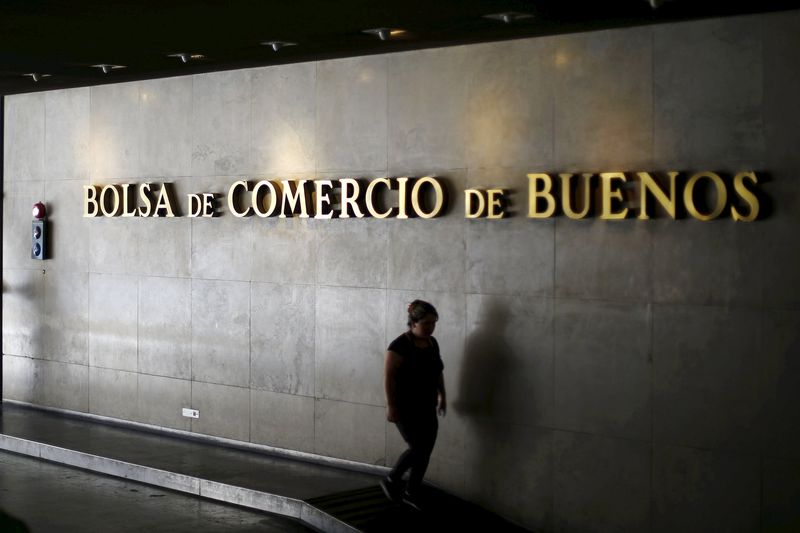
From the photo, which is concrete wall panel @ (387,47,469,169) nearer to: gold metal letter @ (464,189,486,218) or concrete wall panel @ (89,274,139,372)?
gold metal letter @ (464,189,486,218)

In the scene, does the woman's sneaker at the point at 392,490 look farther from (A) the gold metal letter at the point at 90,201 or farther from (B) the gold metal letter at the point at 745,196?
(A) the gold metal letter at the point at 90,201

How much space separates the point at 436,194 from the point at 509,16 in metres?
2.09

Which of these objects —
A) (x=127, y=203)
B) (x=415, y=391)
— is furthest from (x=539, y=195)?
(x=127, y=203)

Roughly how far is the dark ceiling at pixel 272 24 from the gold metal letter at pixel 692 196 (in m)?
1.20

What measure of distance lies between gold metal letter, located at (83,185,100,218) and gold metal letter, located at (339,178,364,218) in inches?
154

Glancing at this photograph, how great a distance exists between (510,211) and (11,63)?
5.21 metres

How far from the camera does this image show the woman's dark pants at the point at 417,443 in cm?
842

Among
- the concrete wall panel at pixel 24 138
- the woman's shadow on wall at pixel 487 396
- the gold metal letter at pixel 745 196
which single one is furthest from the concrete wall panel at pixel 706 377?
the concrete wall panel at pixel 24 138

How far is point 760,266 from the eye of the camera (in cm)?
721

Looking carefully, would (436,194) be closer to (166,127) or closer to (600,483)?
(600,483)

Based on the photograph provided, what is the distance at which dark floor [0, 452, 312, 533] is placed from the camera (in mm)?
8586

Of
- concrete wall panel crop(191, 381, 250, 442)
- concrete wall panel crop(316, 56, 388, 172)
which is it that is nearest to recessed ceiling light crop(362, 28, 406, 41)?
concrete wall panel crop(316, 56, 388, 172)

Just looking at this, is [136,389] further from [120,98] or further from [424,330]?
[424,330]

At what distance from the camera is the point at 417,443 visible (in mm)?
8422
